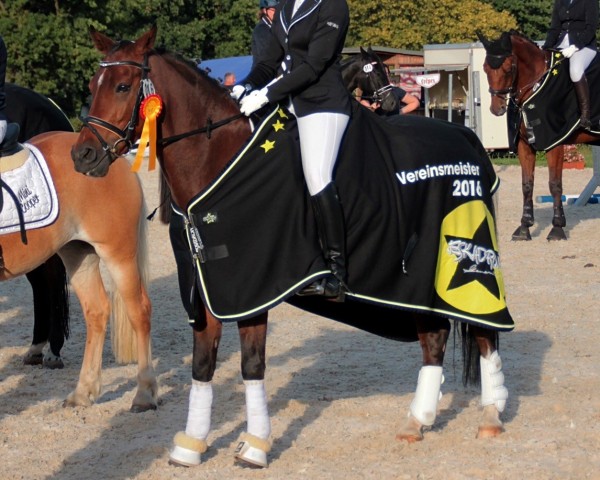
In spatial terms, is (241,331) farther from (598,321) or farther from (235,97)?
(598,321)

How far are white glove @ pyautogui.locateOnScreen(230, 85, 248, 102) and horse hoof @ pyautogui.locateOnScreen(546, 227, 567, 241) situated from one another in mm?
9072

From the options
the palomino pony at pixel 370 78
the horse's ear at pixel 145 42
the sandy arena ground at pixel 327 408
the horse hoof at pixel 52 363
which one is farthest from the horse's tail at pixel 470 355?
the palomino pony at pixel 370 78

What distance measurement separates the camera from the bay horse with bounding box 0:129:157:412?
23.2ft

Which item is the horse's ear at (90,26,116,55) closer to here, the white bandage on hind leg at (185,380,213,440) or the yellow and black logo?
the white bandage on hind leg at (185,380,213,440)

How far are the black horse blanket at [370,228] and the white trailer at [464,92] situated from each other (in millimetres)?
21913

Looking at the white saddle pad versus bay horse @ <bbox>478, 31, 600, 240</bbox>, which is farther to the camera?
bay horse @ <bbox>478, 31, 600, 240</bbox>

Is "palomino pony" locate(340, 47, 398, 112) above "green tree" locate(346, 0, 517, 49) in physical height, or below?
above

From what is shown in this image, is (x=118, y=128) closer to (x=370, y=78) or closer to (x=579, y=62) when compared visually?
(x=370, y=78)

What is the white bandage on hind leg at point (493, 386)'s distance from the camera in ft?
20.9

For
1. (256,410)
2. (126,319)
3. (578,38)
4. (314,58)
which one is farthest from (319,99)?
(578,38)

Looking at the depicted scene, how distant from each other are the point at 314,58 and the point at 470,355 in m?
2.04

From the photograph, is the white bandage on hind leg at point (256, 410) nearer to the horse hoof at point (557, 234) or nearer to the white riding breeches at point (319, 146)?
the white riding breeches at point (319, 146)

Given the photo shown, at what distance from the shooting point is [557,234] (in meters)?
→ 14.3

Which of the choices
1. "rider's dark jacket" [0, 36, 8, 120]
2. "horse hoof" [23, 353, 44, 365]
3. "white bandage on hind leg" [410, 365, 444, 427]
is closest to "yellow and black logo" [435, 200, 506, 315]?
"white bandage on hind leg" [410, 365, 444, 427]
